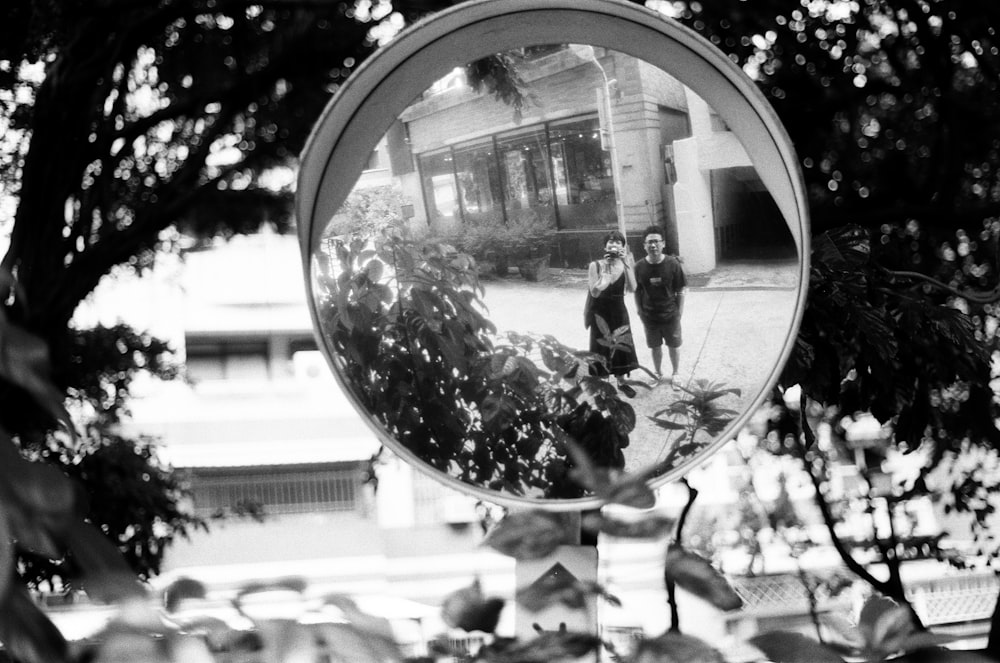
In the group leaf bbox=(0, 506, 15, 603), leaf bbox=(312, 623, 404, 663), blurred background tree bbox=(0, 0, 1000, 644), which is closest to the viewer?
leaf bbox=(0, 506, 15, 603)

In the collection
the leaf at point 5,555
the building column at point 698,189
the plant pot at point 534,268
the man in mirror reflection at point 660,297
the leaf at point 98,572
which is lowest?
the leaf at point 98,572

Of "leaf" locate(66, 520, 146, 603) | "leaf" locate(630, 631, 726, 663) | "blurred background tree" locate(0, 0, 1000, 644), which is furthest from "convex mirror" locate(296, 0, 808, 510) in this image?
"blurred background tree" locate(0, 0, 1000, 644)

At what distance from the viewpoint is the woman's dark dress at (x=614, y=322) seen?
1082mm

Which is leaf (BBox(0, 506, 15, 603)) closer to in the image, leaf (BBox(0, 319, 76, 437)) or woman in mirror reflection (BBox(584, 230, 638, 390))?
leaf (BBox(0, 319, 76, 437))

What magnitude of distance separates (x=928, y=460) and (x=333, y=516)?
1210 cm

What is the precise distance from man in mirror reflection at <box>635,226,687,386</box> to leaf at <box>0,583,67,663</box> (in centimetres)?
67

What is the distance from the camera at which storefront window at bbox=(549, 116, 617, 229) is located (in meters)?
1.10

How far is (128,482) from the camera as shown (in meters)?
4.02

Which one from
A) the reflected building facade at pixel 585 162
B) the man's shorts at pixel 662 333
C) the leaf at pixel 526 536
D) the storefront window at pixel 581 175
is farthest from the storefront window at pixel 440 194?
the leaf at pixel 526 536

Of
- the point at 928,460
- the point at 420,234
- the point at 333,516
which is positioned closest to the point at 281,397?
the point at 333,516

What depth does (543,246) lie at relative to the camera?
111 cm

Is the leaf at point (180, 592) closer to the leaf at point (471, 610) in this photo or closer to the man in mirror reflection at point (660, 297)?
the leaf at point (471, 610)

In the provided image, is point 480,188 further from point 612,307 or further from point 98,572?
point 98,572

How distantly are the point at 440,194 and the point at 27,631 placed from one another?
2.23ft
